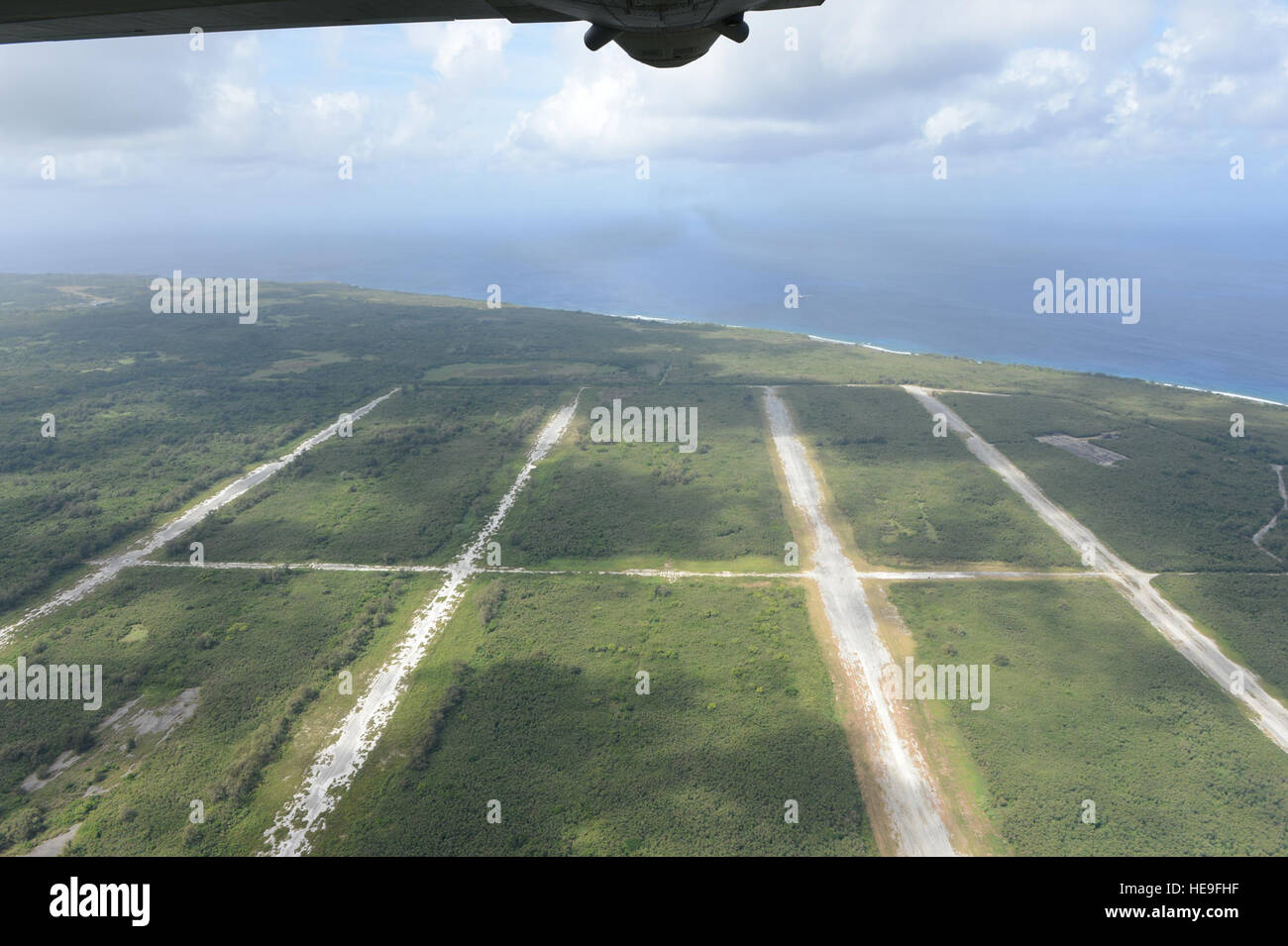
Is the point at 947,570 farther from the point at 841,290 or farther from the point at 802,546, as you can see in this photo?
the point at 841,290

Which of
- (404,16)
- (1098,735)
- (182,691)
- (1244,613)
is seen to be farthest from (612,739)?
(1244,613)

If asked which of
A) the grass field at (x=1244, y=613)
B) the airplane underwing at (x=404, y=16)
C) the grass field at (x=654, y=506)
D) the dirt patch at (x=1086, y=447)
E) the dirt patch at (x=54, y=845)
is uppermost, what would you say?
the airplane underwing at (x=404, y=16)

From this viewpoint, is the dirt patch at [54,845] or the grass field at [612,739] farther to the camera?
the grass field at [612,739]

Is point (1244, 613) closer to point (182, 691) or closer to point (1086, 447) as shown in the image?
point (1086, 447)

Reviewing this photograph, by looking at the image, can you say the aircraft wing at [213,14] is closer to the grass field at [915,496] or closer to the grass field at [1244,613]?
the grass field at [915,496]

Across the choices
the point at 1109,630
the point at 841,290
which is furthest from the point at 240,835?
the point at 841,290

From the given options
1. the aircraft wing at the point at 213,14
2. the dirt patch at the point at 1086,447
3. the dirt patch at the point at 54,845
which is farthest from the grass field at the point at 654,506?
the aircraft wing at the point at 213,14

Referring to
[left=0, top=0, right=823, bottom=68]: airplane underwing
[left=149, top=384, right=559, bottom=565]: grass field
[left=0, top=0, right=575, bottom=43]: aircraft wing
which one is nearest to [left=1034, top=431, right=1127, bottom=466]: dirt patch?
[left=149, top=384, right=559, bottom=565]: grass field
